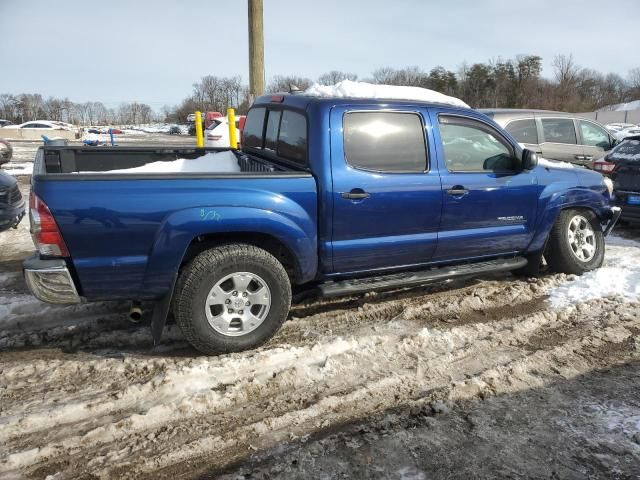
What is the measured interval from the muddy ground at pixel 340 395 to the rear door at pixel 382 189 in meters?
0.62

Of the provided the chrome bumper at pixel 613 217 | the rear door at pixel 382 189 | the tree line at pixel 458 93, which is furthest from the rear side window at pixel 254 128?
the tree line at pixel 458 93

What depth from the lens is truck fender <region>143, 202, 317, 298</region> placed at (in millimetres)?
3203

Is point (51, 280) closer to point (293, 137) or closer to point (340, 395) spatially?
point (340, 395)

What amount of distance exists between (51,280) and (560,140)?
8488mm

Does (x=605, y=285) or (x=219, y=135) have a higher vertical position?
(x=219, y=135)

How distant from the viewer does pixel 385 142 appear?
3949mm

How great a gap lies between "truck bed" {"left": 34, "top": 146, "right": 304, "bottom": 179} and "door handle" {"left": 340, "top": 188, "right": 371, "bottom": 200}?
0.50m

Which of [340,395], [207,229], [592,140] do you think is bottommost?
[340,395]

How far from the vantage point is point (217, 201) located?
3305 millimetres

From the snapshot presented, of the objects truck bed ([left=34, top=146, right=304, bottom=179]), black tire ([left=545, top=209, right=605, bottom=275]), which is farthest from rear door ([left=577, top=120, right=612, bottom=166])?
truck bed ([left=34, top=146, right=304, bottom=179])

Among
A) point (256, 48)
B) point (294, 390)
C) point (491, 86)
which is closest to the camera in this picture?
point (294, 390)

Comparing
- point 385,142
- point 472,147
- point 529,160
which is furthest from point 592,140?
point 385,142

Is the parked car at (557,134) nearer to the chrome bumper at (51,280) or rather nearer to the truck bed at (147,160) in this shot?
the truck bed at (147,160)

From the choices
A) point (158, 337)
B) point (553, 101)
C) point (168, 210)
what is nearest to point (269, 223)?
point (168, 210)
